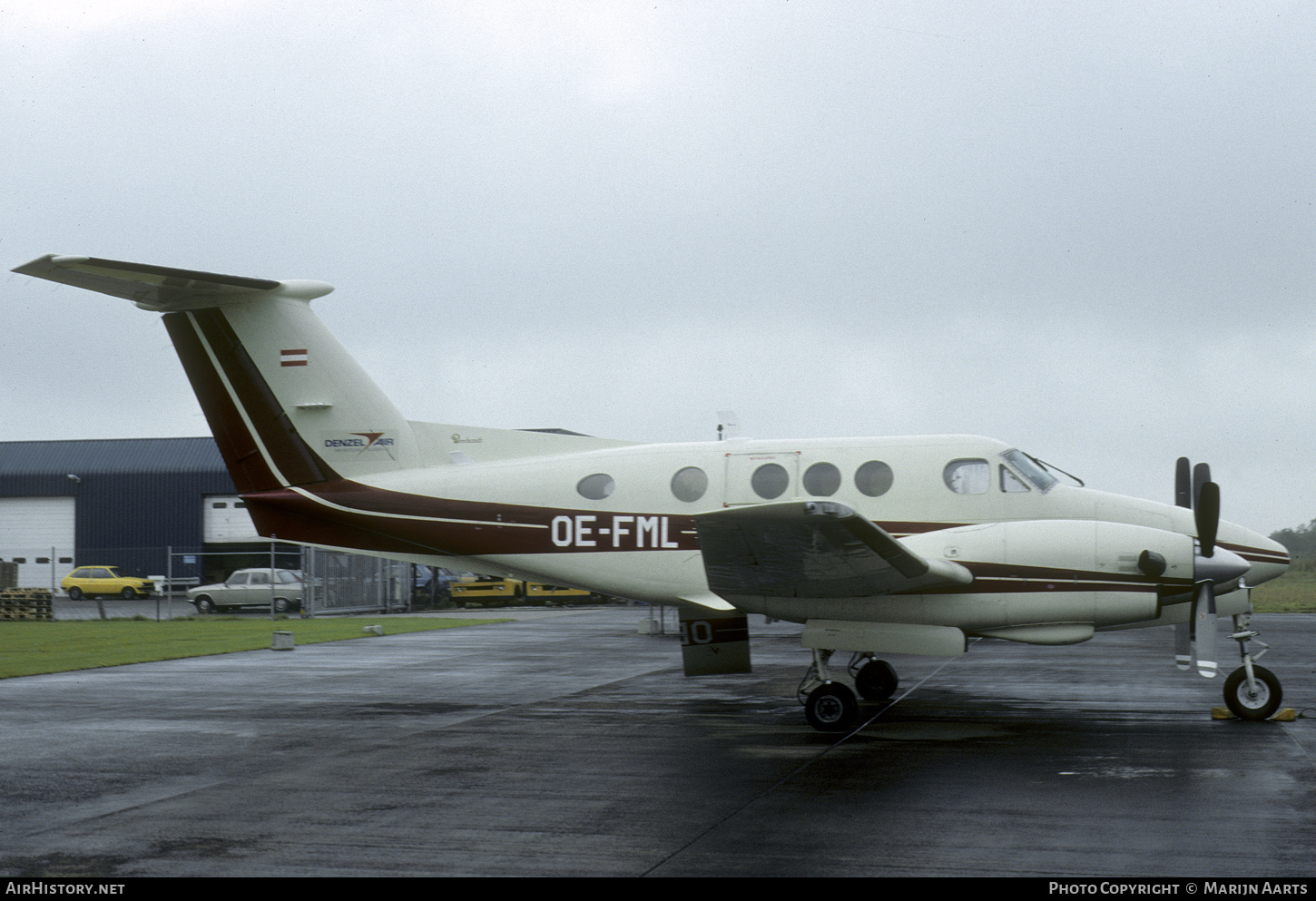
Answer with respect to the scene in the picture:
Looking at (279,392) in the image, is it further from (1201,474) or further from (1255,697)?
(1255,697)

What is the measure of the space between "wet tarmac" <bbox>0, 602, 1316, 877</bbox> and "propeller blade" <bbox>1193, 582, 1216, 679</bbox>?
0.63m

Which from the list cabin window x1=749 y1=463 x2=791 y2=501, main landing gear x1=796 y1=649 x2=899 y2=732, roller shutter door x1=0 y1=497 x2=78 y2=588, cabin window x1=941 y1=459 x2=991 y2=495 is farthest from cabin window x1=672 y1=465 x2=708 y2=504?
roller shutter door x1=0 y1=497 x2=78 y2=588

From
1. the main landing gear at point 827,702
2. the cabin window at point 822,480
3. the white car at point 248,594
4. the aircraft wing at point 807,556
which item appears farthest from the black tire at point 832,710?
the white car at point 248,594

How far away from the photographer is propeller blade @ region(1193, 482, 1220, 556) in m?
10.4

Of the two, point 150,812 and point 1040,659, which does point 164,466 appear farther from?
point 150,812

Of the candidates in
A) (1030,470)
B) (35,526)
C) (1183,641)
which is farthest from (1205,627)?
(35,526)

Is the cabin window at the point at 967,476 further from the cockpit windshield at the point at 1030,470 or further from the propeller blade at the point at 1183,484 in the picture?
the propeller blade at the point at 1183,484

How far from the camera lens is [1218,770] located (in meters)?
8.19

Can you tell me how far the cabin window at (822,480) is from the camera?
11.7m

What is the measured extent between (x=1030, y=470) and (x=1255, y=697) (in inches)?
118

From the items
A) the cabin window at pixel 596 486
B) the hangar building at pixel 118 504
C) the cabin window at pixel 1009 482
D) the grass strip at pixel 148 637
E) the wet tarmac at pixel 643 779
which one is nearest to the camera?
the wet tarmac at pixel 643 779

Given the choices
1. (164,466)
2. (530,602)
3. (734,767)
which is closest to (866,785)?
(734,767)

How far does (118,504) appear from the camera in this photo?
5328 cm

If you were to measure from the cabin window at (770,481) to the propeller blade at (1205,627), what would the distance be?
4.08 m
